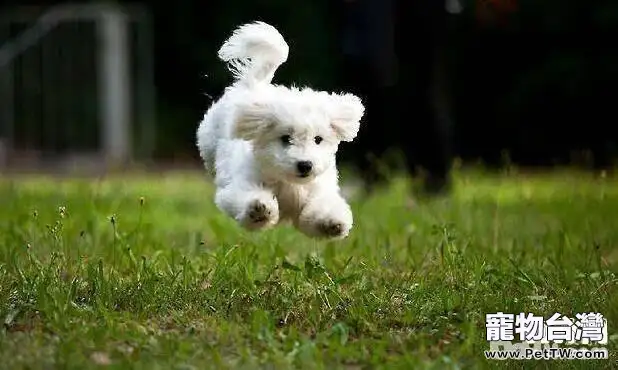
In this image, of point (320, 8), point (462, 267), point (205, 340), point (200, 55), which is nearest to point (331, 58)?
point (320, 8)

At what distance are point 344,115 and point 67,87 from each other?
36.1 ft

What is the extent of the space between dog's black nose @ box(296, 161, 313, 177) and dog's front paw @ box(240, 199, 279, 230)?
6.6 inches

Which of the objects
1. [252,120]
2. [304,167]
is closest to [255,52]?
[252,120]

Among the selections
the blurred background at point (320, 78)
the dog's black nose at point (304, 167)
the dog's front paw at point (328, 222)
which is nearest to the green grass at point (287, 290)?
the dog's front paw at point (328, 222)

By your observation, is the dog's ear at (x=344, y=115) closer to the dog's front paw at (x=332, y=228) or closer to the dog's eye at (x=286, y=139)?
the dog's eye at (x=286, y=139)

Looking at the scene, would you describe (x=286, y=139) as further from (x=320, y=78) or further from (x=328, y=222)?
(x=320, y=78)

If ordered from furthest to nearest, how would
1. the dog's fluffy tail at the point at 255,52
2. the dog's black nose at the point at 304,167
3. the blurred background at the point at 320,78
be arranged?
the blurred background at the point at 320,78
the dog's fluffy tail at the point at 255,52
the dog's black nose at the point at 304,167

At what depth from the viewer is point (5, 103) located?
47.9 ft

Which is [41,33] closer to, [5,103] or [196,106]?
[5,103]

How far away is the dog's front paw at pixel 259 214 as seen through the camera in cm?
396

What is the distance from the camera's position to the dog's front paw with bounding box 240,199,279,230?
3959mm

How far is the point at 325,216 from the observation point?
162 inches

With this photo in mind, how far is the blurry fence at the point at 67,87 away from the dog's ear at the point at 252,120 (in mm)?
10548

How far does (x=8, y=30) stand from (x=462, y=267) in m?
12.2
